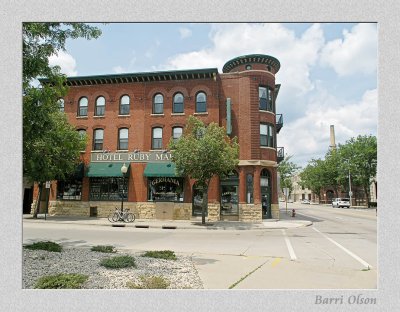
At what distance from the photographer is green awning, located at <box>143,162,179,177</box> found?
81.1ft

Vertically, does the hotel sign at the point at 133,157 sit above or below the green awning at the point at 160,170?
above

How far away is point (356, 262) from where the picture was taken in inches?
373

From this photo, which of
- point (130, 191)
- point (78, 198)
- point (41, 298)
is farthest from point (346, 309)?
point (78, 198)

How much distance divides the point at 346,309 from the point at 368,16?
4.09 meters

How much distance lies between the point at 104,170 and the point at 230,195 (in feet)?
32.1

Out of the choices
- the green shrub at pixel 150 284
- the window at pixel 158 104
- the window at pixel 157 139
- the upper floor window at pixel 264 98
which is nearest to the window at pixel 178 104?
the window at pixel 158 104

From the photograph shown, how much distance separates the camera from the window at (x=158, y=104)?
1055 inches

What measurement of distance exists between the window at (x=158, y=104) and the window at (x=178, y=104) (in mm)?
971

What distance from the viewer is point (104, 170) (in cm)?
2598

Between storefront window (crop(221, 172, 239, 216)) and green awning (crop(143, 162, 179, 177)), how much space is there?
3.99m

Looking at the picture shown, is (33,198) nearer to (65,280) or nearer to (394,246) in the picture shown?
(65,280)

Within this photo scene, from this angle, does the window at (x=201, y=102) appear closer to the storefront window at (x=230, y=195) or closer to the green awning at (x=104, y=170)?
the storefront window at (x=230, y=195)

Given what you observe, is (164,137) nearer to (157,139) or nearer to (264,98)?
(157,139)

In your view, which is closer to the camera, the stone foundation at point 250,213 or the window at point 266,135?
the stone foundation at point 250,213
